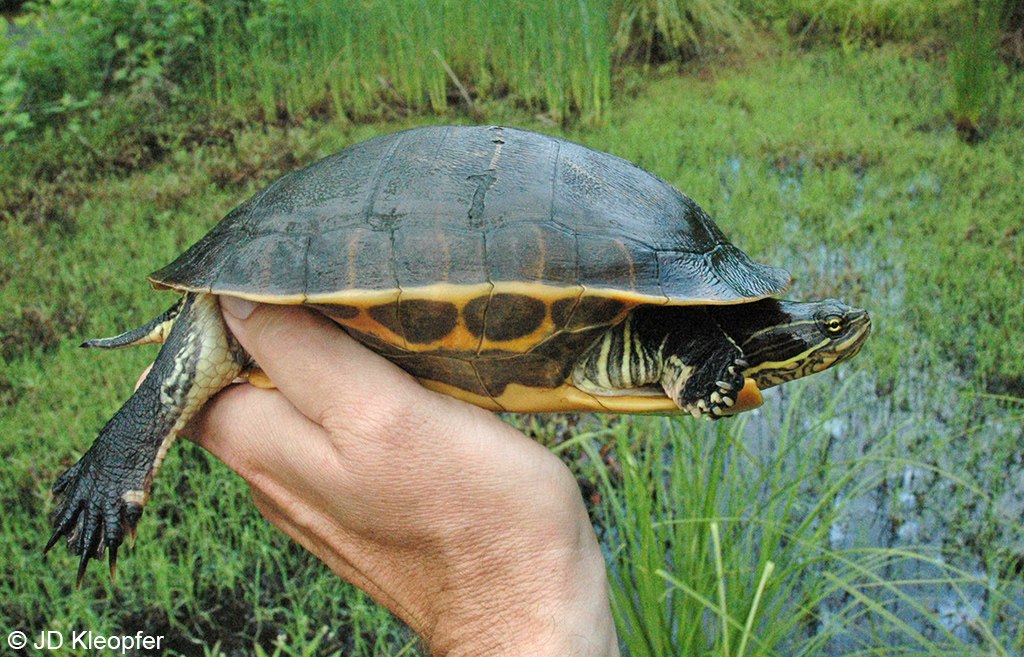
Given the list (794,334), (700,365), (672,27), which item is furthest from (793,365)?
(672,27)

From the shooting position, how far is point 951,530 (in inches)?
88.5

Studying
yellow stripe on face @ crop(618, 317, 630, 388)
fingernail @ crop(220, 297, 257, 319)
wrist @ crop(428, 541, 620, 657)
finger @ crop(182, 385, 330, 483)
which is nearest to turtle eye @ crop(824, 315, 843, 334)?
yellow stripe on face @ crop(618, 317, 630, 388)

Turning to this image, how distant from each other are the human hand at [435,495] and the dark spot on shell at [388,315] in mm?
71

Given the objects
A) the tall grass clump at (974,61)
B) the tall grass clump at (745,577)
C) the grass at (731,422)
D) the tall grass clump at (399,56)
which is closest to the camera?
the tall grass clump at (745,577)

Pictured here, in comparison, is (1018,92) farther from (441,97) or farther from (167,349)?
(167,349)

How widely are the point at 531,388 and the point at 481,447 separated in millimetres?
172

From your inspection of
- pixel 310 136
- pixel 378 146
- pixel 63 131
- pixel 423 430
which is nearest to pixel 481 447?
pixel 423 430

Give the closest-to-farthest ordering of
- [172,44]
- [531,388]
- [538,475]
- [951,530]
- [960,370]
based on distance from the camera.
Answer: [538,475]
[531,388]
[951,530]
[960,370]
[172,44]

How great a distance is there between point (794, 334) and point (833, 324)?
0.07 meters

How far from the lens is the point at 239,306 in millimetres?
1388

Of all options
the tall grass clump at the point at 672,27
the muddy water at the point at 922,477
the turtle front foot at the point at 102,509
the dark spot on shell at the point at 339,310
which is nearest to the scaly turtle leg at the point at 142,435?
the turtle front foot at the point at 102,509

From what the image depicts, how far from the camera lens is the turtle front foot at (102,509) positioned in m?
1.42

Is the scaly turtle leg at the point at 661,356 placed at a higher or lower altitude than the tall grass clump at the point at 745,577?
higher

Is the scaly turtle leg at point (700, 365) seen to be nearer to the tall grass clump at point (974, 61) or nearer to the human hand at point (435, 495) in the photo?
the human hand at point (435, 495)
